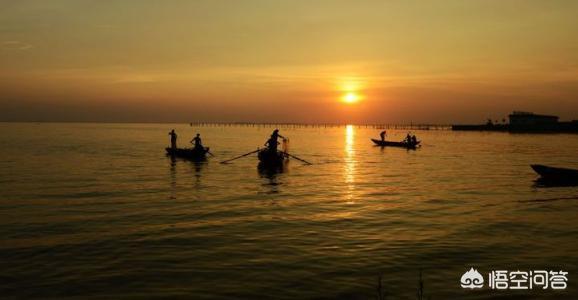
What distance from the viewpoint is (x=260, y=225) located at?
57.5 feet

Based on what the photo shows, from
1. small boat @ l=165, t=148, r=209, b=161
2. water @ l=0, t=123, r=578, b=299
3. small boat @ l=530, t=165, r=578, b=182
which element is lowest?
water @ l=0, t=123, r=578, b=299

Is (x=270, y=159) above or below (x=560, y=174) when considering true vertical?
above

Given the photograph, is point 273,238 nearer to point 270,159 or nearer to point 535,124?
point 270,159

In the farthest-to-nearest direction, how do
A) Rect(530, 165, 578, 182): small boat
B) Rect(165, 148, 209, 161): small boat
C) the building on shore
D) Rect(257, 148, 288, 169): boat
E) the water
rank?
the building on shore → Rect(165, 148, 209, 161): small boat → Rect(257, 148, 288, 169): boat → Rect(530, 165, 578, 182): small boat → the water

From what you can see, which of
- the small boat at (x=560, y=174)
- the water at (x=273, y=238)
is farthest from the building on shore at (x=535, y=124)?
the water at (x=273, y=238)

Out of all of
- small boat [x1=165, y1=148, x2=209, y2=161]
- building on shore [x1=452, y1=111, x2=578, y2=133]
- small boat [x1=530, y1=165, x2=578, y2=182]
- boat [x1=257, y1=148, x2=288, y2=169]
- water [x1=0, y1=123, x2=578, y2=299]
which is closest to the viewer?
water [x1=0, y1=123, x2=578, y2=299]

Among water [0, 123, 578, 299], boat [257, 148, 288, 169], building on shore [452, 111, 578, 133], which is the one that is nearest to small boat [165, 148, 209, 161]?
boat [257, 148, 288, 169]

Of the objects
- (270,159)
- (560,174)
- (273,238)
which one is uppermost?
(270,159)

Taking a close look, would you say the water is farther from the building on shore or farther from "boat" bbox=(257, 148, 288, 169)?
the building on shore

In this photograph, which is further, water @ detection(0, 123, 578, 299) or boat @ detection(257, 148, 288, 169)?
boat @ detection(257, 148, 288, 169)

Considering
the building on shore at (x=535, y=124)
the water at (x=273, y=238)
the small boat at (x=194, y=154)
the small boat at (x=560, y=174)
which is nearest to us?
the water at (x=273, y=238)

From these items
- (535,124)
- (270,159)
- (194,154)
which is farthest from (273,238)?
(535,124)

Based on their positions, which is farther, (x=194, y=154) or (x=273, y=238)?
(x=194, y=154)

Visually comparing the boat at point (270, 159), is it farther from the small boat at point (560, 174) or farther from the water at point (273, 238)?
the small boat at point (560, 174)
